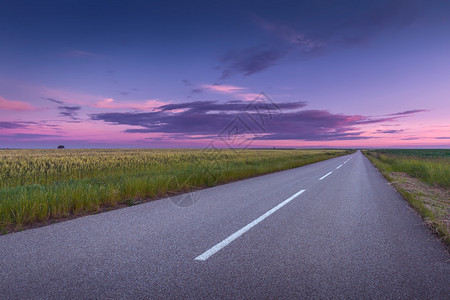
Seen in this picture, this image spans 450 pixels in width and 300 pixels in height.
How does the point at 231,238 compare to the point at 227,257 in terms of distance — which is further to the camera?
the point at 231,238

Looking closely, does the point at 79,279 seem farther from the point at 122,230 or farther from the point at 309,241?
the point at 309,241

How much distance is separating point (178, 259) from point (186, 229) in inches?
52.3

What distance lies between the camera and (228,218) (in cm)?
556

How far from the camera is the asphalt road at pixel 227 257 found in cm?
281

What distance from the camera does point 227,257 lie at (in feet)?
11.8

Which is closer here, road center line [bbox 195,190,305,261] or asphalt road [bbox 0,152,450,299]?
asphalt road [bbox 0,152,450,299]

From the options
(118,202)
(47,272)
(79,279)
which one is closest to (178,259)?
(79,279)

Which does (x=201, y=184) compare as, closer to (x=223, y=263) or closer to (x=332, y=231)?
(x=332, y=231)

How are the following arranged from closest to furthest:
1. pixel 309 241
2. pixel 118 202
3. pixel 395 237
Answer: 1. pixel 309 241
2. pixel 395 237
3. pixel 118 202

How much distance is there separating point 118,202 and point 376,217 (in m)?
6.79

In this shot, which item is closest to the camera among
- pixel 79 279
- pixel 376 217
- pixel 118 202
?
pixel 79 279

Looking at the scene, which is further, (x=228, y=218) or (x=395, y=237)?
(x=228, y=218)

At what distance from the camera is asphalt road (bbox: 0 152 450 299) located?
2814 mm

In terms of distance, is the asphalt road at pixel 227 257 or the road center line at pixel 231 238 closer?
the asphalt road at pixel 227 257
